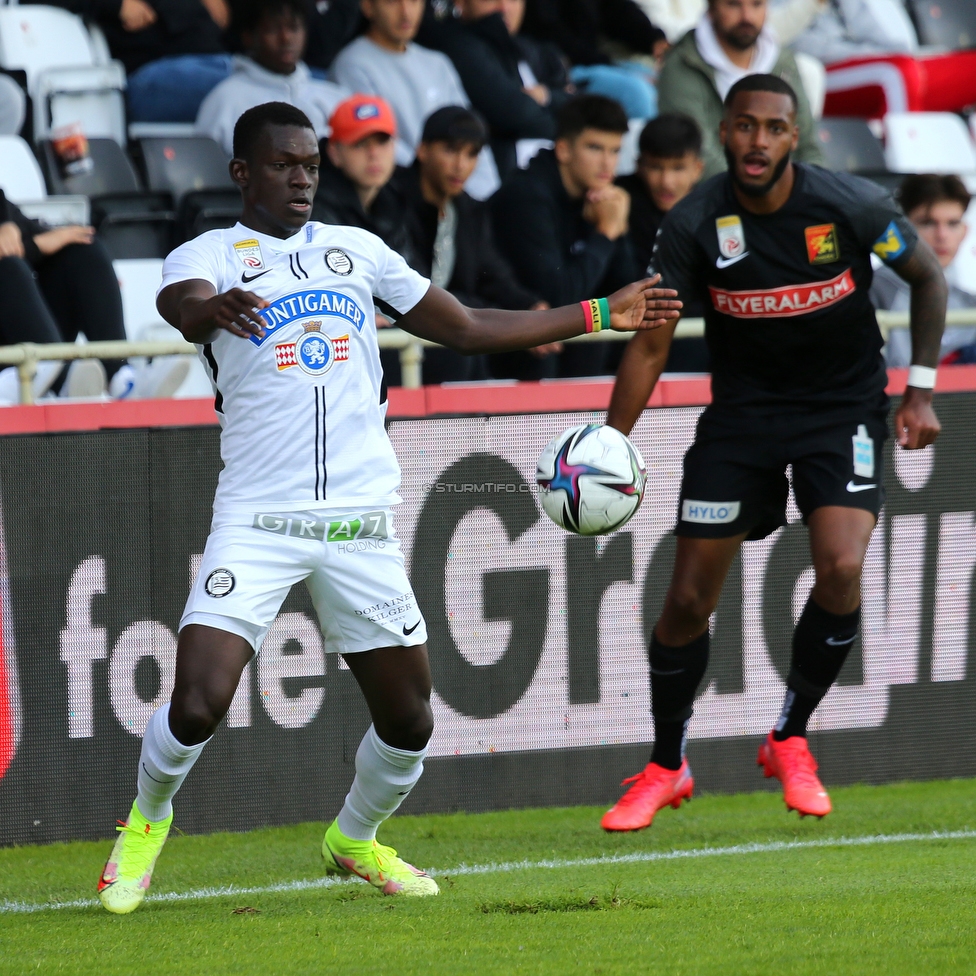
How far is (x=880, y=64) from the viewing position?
A: 13.5m

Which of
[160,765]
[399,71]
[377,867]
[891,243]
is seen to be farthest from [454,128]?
[160,765]

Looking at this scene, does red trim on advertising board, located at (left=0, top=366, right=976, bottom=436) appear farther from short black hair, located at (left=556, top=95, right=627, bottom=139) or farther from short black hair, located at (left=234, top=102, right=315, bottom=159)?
short black hair, located at (left=556, top=95, right=627, bottom=139)

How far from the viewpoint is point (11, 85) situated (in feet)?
31.6

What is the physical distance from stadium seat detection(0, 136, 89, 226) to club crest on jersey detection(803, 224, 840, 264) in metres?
4.56

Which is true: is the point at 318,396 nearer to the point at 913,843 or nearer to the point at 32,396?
the point at 32,396

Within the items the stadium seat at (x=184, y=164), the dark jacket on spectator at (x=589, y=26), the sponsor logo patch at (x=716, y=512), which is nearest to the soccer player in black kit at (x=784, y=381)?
the sponsor logo patch at (x=716, y=512)

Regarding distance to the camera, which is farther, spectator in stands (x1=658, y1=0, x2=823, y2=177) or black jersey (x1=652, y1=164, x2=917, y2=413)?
spectator in stands (x1=658, y1=0, x2=823, y2=177)

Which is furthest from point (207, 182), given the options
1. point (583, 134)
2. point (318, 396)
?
point (318, 396)

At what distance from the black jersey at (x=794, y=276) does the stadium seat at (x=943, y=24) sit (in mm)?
9097

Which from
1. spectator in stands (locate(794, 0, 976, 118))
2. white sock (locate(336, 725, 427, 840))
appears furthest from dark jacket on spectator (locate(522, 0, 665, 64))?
white sock (locate(336, 725, 427, 840))

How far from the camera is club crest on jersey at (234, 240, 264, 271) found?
4668 millimetres

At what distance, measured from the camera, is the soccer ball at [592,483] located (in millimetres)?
5383

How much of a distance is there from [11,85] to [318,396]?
19.4 ft

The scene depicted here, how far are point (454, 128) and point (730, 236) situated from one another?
3.04 m
